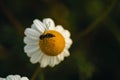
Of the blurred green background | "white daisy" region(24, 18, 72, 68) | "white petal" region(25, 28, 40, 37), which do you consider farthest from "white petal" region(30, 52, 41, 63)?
the blurred green background

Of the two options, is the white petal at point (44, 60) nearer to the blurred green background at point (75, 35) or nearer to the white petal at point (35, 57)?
the white petal at point (35, 57)

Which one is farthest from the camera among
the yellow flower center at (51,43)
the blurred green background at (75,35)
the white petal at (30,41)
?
the blurred green background at (75,35)

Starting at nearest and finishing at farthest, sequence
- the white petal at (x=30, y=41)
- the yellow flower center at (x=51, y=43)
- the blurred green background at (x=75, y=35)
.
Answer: the yellow flower center at (x=51, y=43), the white petal at (x=30, y=41), the blurred green background at (x=75, y=35)

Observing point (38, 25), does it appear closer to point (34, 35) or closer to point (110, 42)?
point (34, 35)

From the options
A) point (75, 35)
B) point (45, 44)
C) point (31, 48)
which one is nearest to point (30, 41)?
point (31, 48)

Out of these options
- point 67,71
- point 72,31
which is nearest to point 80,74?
point 67,71

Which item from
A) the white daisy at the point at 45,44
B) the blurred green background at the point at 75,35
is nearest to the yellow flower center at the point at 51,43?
the white daisy at the point at 45,44

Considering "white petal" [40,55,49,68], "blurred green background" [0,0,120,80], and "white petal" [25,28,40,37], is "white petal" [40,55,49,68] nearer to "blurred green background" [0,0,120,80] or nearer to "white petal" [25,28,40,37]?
"white petal" [25,28,40,37]
